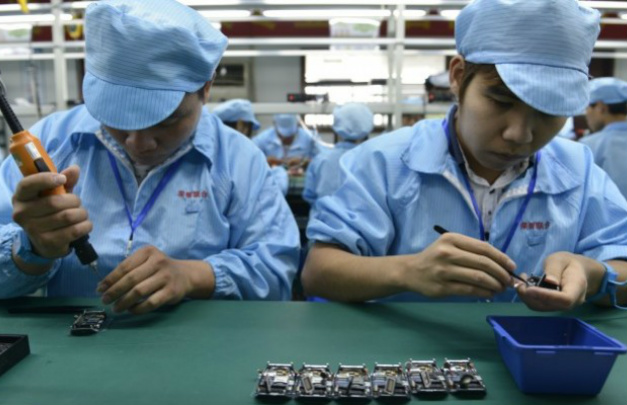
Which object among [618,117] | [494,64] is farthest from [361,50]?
[494,64]

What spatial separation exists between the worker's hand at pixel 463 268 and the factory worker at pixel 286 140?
467 cm

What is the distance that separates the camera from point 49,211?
800 mm

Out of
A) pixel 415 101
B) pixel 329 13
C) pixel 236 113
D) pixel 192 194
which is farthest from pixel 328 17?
pixel 192 194

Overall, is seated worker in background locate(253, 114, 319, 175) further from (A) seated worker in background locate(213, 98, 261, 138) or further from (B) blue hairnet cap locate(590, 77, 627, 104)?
(B) blue hairnet cap locate(590, 77, 627, 104)

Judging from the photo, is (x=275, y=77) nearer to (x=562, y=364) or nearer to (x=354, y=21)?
(x=354, y=21)

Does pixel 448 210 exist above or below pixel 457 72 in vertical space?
below

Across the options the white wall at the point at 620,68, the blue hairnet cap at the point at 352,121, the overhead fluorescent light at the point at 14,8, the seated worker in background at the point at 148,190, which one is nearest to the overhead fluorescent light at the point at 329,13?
the blue hairnet cap at the point at 352,121

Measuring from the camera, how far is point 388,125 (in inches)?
131

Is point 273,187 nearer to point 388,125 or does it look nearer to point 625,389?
point 625,389

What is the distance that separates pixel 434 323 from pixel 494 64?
1.68ft

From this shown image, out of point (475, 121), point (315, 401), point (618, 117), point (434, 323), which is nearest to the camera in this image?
point (315, 401)

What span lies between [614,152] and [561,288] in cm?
301

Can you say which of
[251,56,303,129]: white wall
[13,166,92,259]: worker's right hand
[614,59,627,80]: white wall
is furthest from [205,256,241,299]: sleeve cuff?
[614,59,627,80]: white wall

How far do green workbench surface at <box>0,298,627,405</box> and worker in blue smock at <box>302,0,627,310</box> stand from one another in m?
0.07
